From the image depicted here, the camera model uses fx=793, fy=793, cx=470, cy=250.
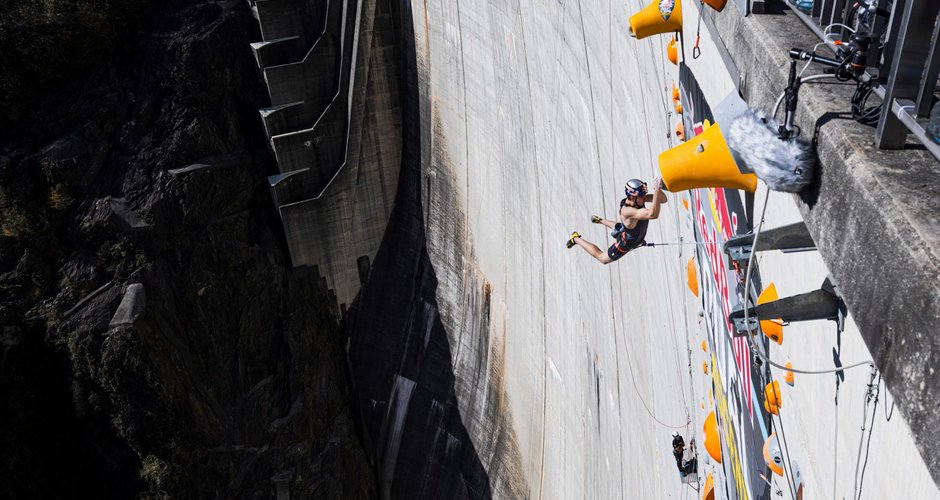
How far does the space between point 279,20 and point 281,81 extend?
1.07 metres

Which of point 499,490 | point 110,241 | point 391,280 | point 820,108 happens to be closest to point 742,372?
point 820,108

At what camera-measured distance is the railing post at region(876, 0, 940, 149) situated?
6.88ft

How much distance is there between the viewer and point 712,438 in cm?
522

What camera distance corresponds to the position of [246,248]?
14.9m

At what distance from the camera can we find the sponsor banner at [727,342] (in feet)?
13.1

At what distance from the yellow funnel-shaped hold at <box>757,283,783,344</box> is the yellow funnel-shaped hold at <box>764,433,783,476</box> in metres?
0.51

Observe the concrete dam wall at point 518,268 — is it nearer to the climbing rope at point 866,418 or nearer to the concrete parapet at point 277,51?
the climbing rope at point 866,418

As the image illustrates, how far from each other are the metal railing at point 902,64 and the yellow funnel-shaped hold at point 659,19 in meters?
2.73

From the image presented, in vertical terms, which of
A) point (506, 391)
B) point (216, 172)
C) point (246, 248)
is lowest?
point (506, 391)

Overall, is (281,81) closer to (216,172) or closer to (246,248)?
(216,172)

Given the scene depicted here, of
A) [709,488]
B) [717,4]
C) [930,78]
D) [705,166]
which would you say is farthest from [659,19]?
[930,78]

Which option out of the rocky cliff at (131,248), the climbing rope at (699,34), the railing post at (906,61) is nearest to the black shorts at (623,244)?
the climbing rope at (699,34)

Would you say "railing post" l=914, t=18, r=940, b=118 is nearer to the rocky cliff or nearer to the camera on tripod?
the camera on tripod

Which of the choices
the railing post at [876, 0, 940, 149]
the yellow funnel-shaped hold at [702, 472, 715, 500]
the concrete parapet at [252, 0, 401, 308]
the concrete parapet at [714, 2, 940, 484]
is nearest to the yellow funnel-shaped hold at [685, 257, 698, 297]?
the yellow funnel-shaped hold at [702, 472, 715, 500]
